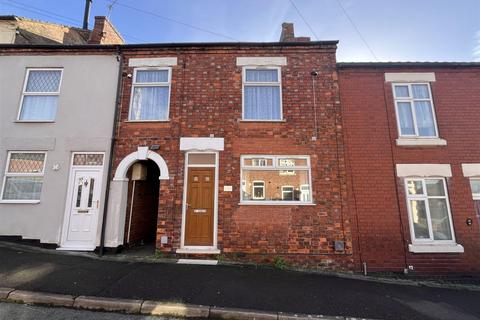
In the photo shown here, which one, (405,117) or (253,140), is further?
(405,117)

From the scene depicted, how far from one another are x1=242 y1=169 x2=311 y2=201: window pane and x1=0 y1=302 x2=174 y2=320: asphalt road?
3982 millimetres

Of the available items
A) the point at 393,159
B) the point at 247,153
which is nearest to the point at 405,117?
the point at 393,159

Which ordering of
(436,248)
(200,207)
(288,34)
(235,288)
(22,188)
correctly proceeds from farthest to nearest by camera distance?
(288,34) → (22,188) → (200,207) → (436,248) → (235,288)

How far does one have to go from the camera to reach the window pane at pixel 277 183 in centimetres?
712

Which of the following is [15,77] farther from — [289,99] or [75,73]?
[289,99]

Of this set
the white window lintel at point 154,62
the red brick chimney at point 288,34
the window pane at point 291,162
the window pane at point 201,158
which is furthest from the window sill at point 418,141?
the white window lintel at point 154,62

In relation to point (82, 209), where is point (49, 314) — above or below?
below

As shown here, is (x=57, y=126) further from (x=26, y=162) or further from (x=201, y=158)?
(x=201, y=158)

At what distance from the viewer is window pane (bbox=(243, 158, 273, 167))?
729cm

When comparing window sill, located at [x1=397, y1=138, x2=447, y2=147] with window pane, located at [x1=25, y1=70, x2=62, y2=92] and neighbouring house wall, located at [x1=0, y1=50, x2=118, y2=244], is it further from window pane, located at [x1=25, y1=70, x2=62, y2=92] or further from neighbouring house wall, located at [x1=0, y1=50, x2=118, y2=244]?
window pane, located at [x1=25, y1=70, x2=62, y2=92]

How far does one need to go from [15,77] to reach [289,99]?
8.53 meters

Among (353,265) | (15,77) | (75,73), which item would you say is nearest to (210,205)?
(353,265)

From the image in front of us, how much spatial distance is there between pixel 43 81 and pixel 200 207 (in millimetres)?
6399

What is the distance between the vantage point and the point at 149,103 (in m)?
7.84
